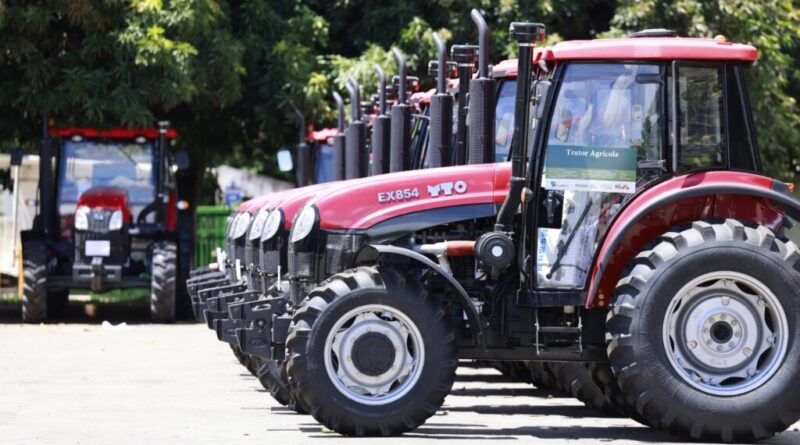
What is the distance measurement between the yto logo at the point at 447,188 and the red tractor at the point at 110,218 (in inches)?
548

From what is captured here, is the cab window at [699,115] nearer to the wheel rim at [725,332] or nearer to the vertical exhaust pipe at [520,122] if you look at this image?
the wheel rim at [725,332]

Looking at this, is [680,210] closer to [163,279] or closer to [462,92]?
[462,92]

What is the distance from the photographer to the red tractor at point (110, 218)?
25188 millimetres

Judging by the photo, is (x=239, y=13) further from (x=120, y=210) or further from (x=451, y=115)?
(x=451, y=115)

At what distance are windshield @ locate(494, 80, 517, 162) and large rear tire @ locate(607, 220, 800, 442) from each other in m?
2.93

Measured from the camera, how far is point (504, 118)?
14.6 metres

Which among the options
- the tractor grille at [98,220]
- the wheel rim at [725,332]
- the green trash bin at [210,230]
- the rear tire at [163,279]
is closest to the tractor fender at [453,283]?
the wheel rim at [725,332]

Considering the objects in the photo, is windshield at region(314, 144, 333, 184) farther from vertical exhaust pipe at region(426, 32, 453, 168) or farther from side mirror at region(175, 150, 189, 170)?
vertical exhaust pipe at region(426, 32, 453, 168)

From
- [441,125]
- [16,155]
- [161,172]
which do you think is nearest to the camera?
[441,125]

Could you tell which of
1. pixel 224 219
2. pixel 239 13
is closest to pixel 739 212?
pixel 239 13

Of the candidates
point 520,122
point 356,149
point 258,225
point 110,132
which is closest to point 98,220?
point 110,132

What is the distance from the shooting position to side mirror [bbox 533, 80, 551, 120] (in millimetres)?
11555

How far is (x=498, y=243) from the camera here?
1144 cm

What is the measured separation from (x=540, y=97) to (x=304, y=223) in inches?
69.8
